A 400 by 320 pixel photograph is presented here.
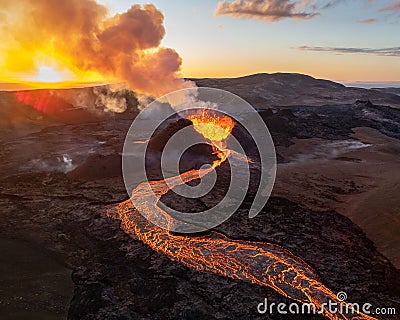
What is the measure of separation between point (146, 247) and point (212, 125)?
23.6 metres

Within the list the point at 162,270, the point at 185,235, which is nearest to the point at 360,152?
the point at 185,235

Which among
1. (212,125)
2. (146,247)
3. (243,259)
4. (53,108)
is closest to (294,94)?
(53,108)

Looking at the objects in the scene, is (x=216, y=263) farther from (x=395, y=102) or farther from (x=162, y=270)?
(x=395, y=102)

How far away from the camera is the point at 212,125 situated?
36.1m

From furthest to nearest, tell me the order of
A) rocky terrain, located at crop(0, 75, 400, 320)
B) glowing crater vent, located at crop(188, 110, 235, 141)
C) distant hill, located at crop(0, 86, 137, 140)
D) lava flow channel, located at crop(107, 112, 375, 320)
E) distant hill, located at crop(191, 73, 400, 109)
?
1. distant hill, located at crop(191, 73, 400, 109)
2. distant hill, located at crop(0, 86, 137, 140)
3. glowing crater vent, located at crop(188, 110, 235, 141)
4. lava flow channel, located at crop(107, 112, 375, 320)
5. rocky terrain, located at crop(0, 75, 400, 320)

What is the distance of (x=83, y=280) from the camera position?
11852 millimetres

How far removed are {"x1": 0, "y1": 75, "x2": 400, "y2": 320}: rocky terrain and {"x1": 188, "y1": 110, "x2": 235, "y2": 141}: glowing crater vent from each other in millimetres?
5705

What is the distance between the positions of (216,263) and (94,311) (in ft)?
16.7

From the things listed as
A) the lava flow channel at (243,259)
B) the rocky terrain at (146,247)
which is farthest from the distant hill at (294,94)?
the lava flow channel at (243,259)

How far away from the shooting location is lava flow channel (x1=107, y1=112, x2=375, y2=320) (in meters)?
11.5

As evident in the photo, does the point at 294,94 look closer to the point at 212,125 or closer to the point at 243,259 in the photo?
the point at 212,125

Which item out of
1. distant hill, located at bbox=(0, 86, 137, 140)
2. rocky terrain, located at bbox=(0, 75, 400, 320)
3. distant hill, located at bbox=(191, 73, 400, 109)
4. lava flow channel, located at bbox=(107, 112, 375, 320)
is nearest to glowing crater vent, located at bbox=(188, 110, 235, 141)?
rocky terrain, located at bbox=(0, 75, 400, 320)

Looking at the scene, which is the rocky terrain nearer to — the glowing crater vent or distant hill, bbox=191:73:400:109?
the glowing crater vent

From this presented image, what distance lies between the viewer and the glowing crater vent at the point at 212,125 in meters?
33.8
